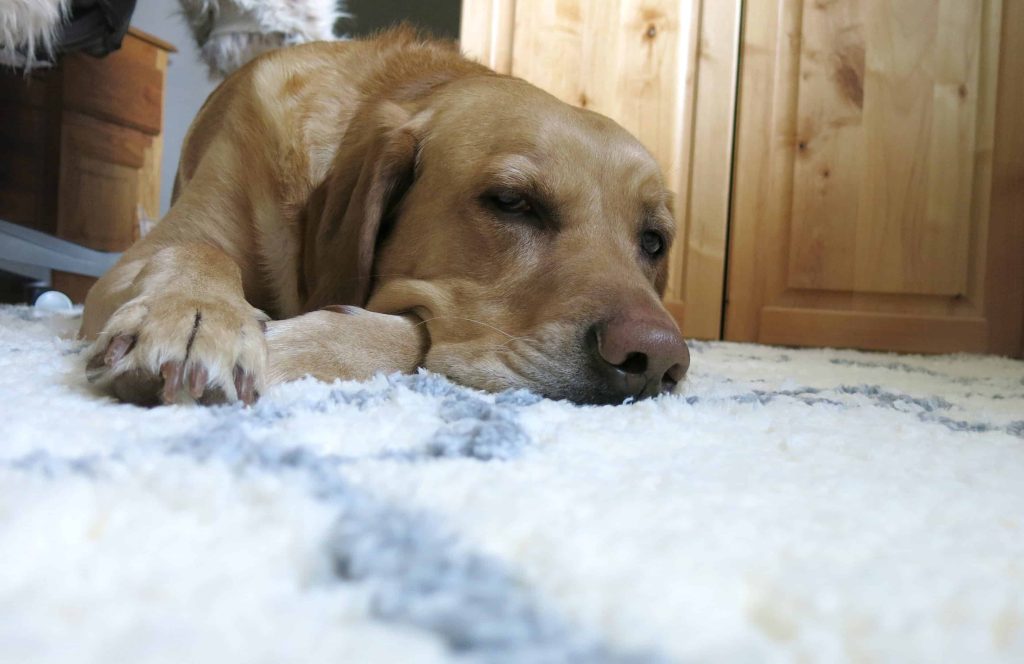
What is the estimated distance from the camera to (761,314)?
3.17 meters

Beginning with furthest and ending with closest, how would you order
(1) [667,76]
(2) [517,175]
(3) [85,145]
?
(3) [85,145] < (1) [667,76] < (2) [517,175]

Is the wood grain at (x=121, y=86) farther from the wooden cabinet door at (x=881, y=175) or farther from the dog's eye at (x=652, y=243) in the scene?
the dog's eye at (x=652, y=243)

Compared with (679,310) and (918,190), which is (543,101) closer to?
(679,310)

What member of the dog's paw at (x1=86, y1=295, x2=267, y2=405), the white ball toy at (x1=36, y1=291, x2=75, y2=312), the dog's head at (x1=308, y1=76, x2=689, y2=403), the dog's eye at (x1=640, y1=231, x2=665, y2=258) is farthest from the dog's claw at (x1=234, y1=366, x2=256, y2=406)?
the white ball toy at (x1=36, y1=291, x2=75, y2=312)

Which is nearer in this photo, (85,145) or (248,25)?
(248,25)

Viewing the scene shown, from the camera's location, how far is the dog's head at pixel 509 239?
1056 mm

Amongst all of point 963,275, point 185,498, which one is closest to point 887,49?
point 963,275

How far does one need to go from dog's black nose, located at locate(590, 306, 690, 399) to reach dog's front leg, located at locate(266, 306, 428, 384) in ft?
1.01

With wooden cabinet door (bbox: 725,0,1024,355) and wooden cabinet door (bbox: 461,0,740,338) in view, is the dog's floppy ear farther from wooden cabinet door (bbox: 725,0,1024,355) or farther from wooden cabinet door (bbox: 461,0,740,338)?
wooden cabinet door (bbox: 725,0,1024,355)

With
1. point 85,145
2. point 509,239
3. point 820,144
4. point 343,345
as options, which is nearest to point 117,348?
point 343,345

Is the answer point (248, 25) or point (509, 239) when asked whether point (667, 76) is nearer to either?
point (248, 25)

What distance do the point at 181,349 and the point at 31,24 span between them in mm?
2129

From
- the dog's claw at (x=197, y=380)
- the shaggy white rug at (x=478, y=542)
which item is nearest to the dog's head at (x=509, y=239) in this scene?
the shaggy white rug at (x=478, y=542)

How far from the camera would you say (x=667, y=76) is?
10.5 ft
